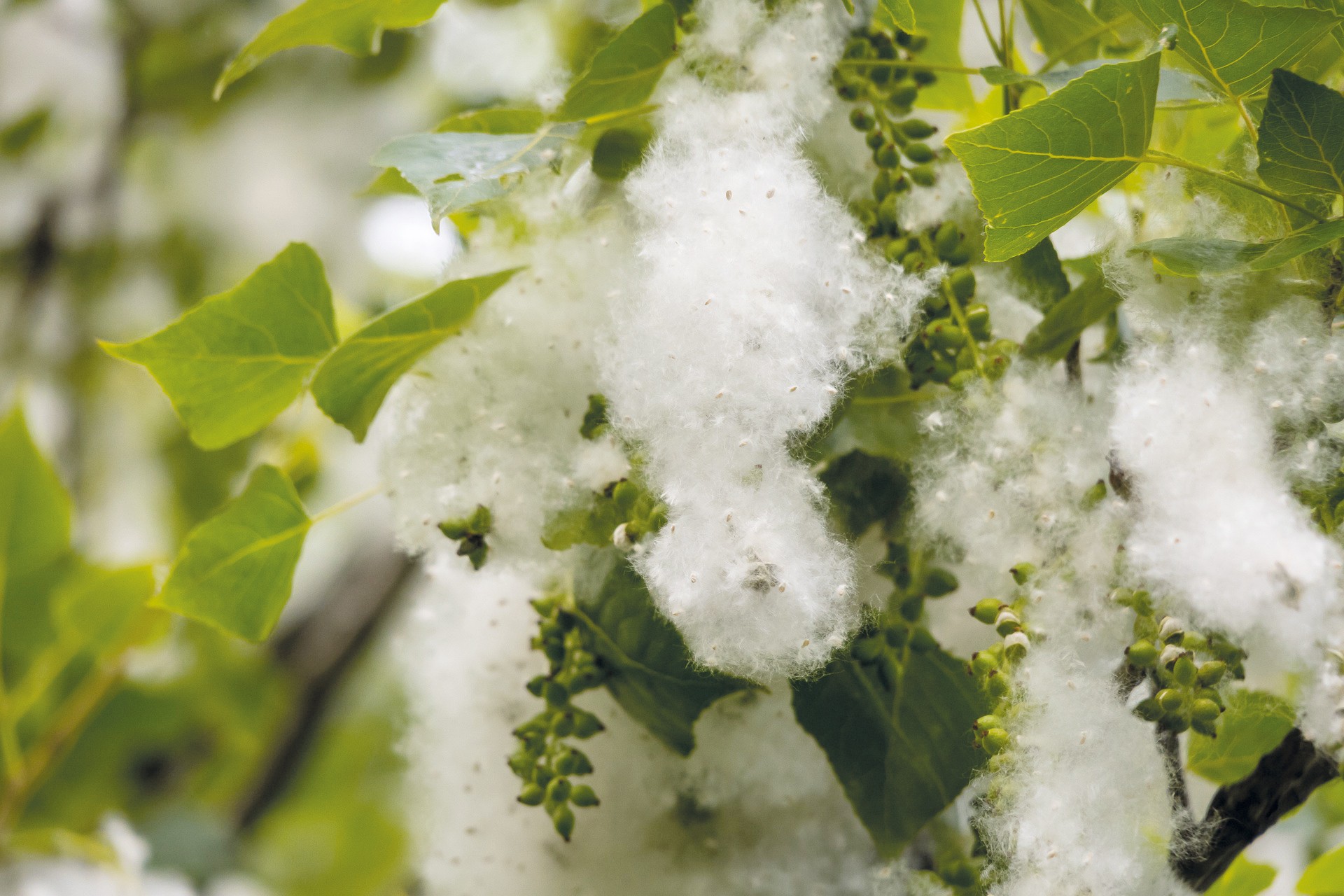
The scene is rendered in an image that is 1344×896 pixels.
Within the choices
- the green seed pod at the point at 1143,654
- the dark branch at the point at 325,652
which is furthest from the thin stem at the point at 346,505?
the dark branch at the point at 325,652

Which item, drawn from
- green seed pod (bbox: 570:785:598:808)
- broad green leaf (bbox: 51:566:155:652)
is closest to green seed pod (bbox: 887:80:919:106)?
green seed pod (bbox: 570:785:598:808)

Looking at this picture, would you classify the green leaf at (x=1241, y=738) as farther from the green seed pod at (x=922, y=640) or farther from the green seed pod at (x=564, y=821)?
the green seed pod at (x=564, y=821)

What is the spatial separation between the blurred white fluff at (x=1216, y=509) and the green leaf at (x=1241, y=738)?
51 millimetres

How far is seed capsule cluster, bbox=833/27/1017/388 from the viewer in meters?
0.39

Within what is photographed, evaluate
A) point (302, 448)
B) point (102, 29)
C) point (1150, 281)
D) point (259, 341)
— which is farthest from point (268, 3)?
point (1150, 281)

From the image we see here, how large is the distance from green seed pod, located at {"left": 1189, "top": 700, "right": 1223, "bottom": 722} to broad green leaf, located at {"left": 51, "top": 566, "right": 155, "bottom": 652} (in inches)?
33.1

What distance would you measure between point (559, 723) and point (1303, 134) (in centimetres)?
34

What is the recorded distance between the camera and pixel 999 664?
1.18ft

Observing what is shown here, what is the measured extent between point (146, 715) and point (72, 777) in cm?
9

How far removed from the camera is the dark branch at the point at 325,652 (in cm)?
141

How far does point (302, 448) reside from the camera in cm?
106

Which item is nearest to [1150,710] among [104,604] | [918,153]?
[918,153]

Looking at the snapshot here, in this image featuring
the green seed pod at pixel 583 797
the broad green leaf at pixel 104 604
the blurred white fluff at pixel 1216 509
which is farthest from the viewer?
the broad green leaf at pixel 104 604

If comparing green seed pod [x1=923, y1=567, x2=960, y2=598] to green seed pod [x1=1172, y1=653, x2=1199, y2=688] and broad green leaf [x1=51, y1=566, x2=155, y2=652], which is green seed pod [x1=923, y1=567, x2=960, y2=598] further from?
broad green leaf [x1=51, y1=566, x2=155, y2=652]
